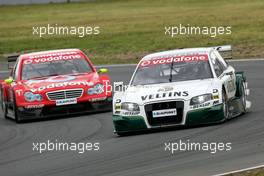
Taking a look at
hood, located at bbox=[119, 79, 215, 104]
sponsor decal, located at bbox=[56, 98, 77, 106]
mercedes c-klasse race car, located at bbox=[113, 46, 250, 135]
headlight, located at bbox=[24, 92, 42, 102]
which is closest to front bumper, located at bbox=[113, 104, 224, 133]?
mercedes c-klasse race car, located at bbox=[113, 46, 250, 135]

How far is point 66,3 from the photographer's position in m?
63.4

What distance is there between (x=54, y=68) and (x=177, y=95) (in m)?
5.46

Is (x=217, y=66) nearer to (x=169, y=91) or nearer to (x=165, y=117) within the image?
(x=169, y=91)

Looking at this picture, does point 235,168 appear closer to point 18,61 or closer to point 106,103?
point 106,103

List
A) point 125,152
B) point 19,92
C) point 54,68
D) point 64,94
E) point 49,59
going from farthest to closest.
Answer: point 49,59 < point 54,68 < point 19,92 < point 64,94 < point 125,152

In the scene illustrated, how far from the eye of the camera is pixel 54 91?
19.0m

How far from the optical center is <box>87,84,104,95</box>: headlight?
19.1 m

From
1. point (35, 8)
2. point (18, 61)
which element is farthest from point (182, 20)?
point (18, 61)

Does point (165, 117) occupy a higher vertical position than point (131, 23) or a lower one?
higher

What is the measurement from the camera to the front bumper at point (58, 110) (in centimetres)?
1900

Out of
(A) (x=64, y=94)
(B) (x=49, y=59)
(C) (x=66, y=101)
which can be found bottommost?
(C) (x=66, y=101)

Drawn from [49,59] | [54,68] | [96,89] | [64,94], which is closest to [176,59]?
[96,89]

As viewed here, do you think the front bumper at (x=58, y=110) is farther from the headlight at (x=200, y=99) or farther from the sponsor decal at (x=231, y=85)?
the headlight at (x=200, y=99)

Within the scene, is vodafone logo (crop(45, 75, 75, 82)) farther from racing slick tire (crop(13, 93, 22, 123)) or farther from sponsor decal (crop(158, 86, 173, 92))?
sponsor decal (crop(158, 86, 173, 92))
